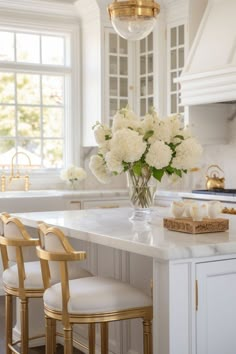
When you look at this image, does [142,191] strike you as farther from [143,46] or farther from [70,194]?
[143,46]

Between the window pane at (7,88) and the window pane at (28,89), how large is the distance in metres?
0.07

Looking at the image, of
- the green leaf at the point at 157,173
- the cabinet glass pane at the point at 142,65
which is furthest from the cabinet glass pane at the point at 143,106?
the green leaf at the point at 157,173

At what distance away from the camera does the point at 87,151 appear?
6754 mm

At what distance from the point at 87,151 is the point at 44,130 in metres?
0.52

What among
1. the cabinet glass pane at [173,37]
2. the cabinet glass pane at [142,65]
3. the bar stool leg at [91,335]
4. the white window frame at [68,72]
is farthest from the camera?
the cabinet glass pane at [142,65]

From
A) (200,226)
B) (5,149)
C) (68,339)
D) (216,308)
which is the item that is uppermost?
(5,149)

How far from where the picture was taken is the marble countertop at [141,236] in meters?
2.40

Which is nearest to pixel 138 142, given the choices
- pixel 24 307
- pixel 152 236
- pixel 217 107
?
pixel 152 236

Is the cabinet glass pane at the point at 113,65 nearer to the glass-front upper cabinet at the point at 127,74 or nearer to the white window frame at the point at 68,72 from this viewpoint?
the glass-front upper cabinet at the point at 127,74

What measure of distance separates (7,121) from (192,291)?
14.5 ft

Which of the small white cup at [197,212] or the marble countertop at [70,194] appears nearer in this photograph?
the small white cup at [197,212]

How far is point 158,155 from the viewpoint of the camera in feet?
9.93

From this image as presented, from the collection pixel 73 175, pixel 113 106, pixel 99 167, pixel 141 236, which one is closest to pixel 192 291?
pixel 141 236

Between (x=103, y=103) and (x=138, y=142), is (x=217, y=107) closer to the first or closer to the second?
(x=103, y=103)
